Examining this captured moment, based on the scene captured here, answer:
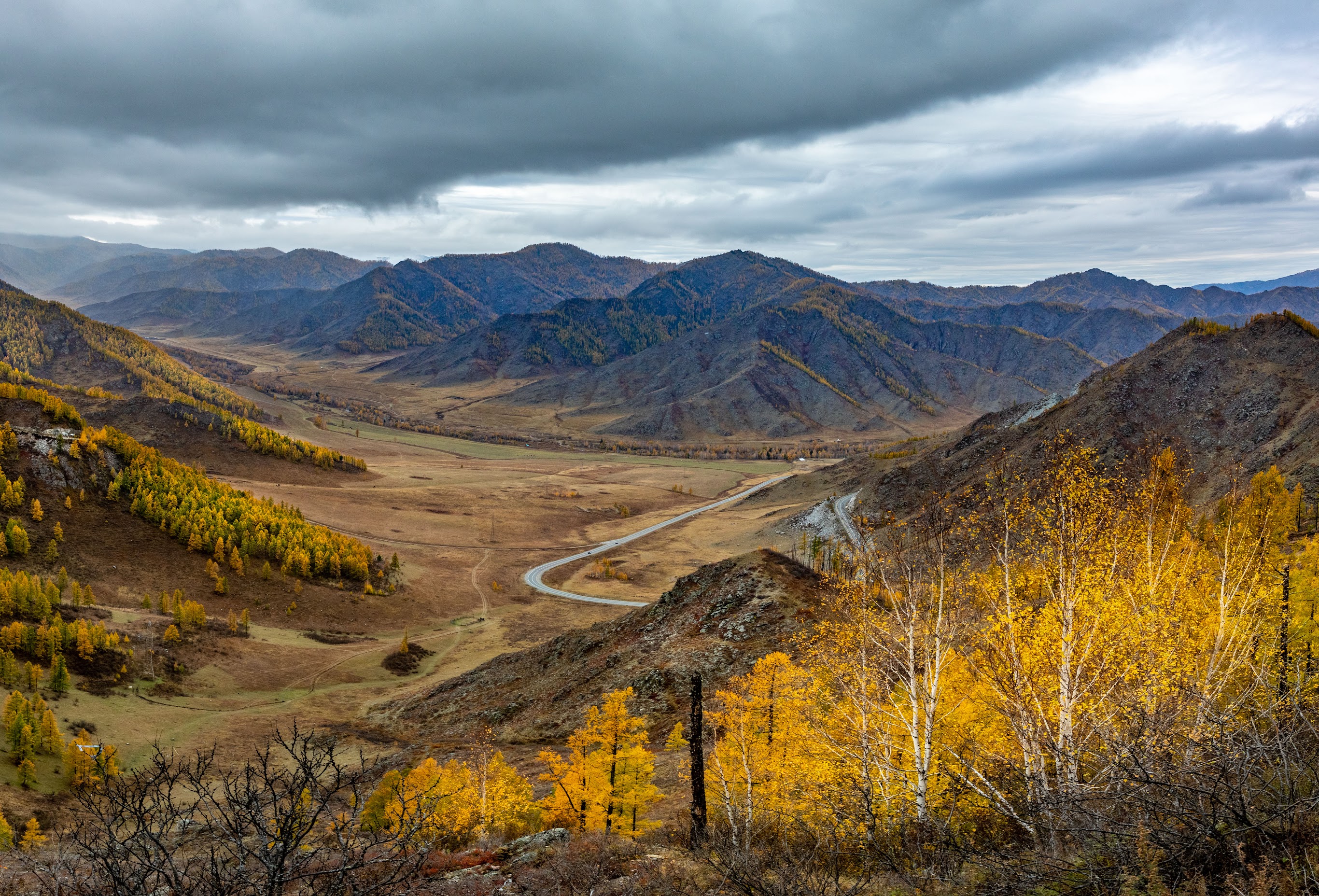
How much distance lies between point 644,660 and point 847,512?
86.0m

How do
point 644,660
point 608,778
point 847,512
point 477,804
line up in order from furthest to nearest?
point 847,512, point 644,660, point 477,804, point 608,778

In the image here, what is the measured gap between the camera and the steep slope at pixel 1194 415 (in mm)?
90688

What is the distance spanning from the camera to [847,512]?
5212 inches

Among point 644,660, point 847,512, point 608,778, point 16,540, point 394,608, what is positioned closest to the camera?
point 608,778

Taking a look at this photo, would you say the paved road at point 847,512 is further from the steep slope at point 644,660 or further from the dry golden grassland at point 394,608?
the steep slope at point 644,660

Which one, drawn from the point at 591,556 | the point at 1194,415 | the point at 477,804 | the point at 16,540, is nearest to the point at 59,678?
the point at 16,540

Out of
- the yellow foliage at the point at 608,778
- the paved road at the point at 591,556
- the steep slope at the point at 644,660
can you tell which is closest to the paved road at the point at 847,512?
the paved road at the point at 591,556

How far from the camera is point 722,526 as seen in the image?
168250 mm

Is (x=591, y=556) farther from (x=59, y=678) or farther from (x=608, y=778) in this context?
(x=608, y=778)

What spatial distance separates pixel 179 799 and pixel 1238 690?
64485 millimetres

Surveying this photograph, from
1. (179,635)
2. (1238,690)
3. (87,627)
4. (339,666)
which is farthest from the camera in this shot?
(339,666)

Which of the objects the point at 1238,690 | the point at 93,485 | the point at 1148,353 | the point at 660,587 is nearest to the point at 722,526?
the point at 660,587

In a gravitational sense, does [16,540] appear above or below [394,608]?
above

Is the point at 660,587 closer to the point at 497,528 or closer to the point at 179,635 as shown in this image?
the point at 497,528
